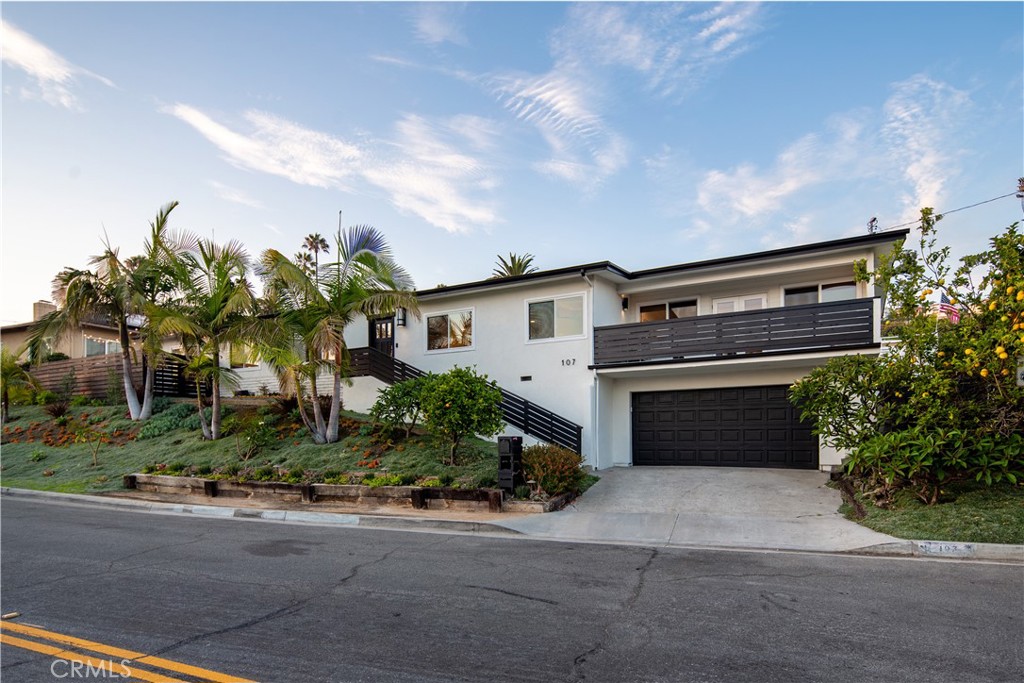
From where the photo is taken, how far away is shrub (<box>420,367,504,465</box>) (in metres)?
14.2

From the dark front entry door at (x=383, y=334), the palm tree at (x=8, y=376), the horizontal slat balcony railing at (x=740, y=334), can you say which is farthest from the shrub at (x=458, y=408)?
the palm tree at (x=8, y=376)

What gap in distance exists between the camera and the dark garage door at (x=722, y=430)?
53.4 feet

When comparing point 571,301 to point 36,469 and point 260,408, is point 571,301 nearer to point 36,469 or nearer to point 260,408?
point 260,408

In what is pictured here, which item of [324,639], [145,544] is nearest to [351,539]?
[145,544]

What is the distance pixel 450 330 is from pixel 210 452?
7.92m

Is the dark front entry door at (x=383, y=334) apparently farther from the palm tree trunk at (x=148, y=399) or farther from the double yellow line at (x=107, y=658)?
the double yellow line at (x=107, y=658)

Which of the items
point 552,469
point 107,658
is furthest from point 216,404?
point 107,658

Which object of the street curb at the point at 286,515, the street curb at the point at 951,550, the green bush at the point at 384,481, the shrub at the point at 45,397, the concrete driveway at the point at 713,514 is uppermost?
the shrub at the point at 45,397

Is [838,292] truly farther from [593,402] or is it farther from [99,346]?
[99,346]

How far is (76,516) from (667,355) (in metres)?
13.5

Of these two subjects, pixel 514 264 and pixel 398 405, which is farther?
pixel 514 264

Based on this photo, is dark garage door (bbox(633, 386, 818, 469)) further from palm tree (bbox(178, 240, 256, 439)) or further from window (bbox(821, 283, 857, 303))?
palm tree (bbox(178, 240, 256, 439))

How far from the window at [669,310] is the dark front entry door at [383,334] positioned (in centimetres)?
887

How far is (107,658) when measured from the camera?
468 centimetres
